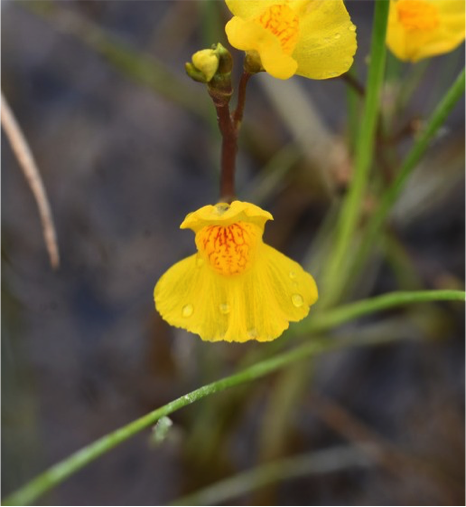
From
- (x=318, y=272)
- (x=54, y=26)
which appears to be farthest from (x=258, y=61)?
(x=54, y=26)

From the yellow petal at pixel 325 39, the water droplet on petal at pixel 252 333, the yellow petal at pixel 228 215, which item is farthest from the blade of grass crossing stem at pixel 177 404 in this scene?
the yellow petal at pixel 325 39

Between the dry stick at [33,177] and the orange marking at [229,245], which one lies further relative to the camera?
the dry stick at [33,177]

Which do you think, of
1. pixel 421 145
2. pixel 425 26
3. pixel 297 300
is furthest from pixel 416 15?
pixel 297 300

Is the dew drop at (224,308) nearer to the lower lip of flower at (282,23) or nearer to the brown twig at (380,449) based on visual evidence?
the lower lip of flower at (282,23)

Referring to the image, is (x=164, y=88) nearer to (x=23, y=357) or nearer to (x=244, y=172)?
(x=244, y=172)

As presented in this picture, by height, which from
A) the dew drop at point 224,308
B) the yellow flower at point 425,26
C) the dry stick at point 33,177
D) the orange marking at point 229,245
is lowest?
the dew drop at point 224,308

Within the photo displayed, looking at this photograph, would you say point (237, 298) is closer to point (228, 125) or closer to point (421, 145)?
point (228, 125)
